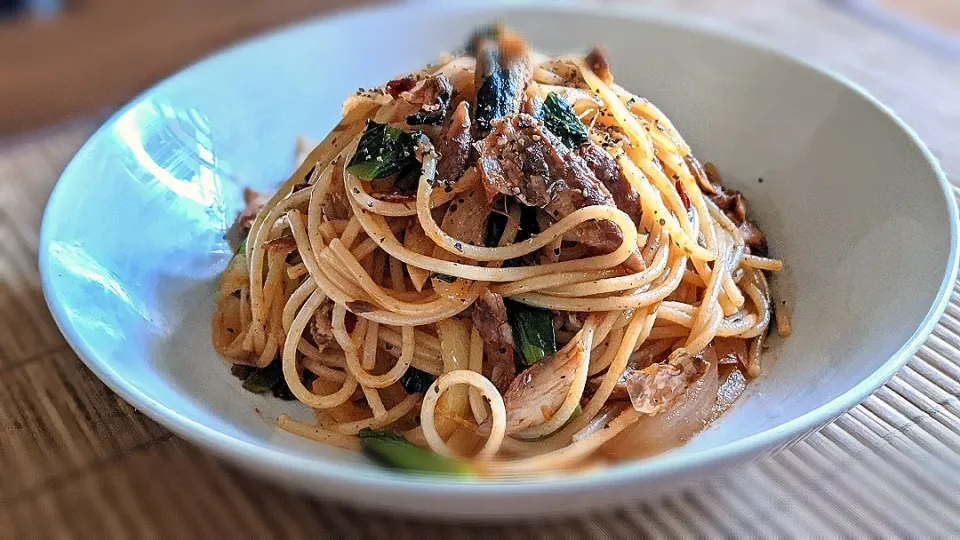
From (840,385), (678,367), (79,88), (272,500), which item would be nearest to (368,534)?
(272,500)

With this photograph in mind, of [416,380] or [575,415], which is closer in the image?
[575,415]

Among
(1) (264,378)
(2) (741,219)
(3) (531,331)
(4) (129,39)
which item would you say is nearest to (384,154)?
(3) (531,331)

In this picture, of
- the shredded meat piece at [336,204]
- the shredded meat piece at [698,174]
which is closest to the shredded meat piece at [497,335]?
the shredded meat piece at [336,204]

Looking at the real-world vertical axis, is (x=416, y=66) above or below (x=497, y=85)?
below

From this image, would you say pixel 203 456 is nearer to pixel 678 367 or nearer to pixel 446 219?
pixel 446 219

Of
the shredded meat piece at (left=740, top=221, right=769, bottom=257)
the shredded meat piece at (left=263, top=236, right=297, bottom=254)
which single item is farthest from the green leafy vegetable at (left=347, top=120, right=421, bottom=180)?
the shredded meat piece at (left=740, top=221, right=769, bottom=257)

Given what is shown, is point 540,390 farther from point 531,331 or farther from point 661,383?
point 661,383

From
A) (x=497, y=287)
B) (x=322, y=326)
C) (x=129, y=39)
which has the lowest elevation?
(x=129, y=39)
